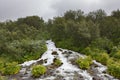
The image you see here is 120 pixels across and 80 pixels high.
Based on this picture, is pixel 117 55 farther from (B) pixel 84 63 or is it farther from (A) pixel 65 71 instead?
(A) pixel 65 71

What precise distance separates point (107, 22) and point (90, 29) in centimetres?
479

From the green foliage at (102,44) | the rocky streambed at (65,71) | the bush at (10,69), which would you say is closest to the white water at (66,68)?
the rocky streambed at (65,71)

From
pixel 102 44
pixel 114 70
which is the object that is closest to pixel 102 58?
pixel 114 70

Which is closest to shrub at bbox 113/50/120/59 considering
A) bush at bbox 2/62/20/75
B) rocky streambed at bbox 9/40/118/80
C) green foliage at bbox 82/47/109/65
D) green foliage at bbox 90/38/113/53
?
green foliage at bbox 82/47/109/65

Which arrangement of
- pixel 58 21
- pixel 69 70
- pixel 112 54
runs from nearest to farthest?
pixel 69 70
pixel 112 54
pixel 58 21

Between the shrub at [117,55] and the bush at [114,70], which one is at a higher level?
the shrub at [117,55]

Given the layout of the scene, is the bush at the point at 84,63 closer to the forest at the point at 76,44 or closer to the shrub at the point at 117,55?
the forest at the point at 76,44

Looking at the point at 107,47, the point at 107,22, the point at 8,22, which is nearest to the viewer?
the point at 107,47

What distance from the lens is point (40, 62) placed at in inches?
1114

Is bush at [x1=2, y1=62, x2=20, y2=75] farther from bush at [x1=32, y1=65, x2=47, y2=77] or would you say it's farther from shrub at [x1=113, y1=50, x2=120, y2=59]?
shrub at [x1=113, y1=50, x2=120, y2=59]

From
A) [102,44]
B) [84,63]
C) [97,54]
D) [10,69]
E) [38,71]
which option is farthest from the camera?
[102,44]

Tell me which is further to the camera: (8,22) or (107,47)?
(8,22)

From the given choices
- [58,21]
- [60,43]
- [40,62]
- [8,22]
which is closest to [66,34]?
[60,43]

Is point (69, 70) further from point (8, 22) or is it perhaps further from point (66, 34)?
point (8, 22)
